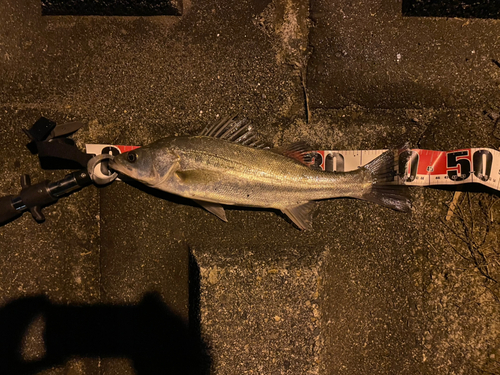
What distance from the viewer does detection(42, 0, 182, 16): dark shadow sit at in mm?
2568

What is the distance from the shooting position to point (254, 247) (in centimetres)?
266

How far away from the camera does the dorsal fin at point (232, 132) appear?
244cm

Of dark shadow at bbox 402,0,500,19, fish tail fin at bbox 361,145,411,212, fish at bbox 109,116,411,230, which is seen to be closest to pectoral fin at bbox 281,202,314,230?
fish at bbox 109,116,411,230

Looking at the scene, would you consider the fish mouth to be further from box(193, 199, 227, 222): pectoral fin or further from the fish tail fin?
the fish tail fin

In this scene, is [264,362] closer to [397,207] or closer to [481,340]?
[397,207]

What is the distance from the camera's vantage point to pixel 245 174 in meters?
2.34

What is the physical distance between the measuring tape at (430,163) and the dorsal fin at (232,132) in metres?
0.61

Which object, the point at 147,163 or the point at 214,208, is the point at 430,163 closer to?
the point at 214,208

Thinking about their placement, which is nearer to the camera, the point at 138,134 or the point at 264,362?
the point at 264,362

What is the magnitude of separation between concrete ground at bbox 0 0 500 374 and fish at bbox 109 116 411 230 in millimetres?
246

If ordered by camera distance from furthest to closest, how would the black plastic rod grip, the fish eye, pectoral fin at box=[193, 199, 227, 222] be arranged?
1. pectoral fin at box=[193, 199, 227, 222]
2. the black plastic rod grip
3. the fish eye

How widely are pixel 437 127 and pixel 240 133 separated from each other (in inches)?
75.6

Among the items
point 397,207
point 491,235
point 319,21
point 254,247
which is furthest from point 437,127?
point 254,247

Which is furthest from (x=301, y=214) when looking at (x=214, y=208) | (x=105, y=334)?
(x=105, y=334)
